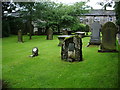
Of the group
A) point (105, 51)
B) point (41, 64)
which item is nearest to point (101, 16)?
point (105, 51)

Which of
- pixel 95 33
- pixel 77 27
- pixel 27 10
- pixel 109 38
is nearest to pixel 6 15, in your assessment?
pixel 27 10

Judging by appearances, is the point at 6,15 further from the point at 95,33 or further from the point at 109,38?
the point at 109,38

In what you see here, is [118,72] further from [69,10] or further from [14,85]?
[69,10]

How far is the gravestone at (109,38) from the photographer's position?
10.2 m

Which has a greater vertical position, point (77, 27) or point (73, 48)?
point (77, 27)

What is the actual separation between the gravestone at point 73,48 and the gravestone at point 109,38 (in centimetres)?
299

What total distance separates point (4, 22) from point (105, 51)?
20.6 m

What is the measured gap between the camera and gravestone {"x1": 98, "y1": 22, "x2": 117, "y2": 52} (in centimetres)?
1025

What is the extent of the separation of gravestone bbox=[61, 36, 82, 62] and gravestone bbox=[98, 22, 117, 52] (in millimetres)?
2993

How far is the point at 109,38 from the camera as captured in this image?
1039 centimetres

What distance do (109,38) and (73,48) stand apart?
3549mm

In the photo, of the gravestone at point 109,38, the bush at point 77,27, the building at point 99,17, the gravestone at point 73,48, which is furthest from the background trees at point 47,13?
the gravestone at point 73,48

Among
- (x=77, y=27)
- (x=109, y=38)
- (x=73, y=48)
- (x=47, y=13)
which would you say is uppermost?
(x=47, y=13)

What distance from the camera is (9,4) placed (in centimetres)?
2631
